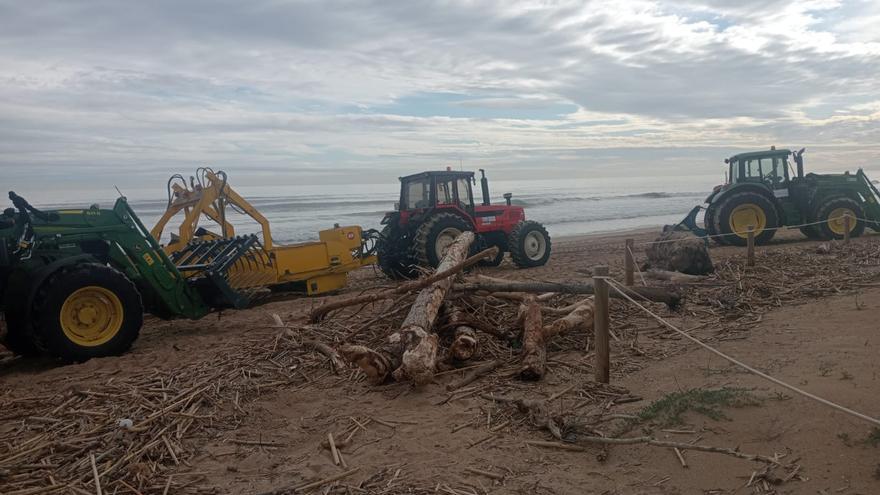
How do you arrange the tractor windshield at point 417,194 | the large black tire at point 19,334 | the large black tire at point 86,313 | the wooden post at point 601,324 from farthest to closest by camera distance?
1. the tractor windshield at point 417,194
2. the large black tire at point 19,334
3. the large black tire at point 86,313
4. the wooden post at point 601,324

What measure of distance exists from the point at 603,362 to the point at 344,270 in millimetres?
6559

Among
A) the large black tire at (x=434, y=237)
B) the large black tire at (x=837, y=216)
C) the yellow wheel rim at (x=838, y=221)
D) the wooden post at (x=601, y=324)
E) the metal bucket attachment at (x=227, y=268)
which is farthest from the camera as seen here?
the yellow wheel rim at (x=838, y=221)

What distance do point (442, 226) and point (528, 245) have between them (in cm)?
224

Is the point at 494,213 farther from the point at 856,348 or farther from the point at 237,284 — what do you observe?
the point at 856,348

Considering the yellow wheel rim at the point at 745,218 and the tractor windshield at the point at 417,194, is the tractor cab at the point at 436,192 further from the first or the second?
the yellow wheel rim at the point at 745,218

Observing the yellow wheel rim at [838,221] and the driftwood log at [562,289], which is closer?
the driftwood log at [562,289]

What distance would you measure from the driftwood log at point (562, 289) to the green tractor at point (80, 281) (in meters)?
3.73

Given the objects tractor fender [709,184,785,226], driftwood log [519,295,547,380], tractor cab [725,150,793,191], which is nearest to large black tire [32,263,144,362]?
driftwood log [519,295,547,380]

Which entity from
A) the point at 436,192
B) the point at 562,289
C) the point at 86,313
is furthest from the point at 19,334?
the point at 436,192

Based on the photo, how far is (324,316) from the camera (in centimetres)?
795

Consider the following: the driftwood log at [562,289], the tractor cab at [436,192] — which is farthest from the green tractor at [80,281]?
the tractor cab at [436,192]

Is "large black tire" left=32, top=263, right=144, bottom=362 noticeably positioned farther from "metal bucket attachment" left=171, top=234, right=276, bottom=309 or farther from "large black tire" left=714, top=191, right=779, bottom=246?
"large black tire" left=714, top=191, right=779, bottom=246

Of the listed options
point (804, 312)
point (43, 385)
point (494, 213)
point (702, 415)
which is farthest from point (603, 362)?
point (494, 213)

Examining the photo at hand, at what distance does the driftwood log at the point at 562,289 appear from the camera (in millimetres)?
7336
